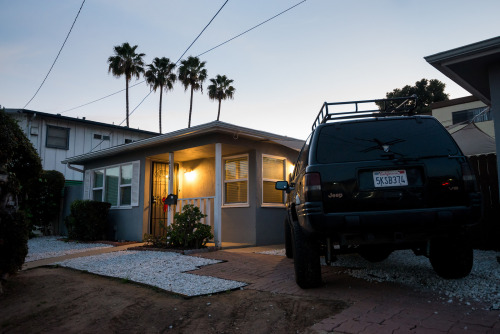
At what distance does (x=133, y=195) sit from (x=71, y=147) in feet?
28.5

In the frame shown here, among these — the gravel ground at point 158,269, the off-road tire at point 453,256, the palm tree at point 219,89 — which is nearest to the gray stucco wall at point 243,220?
the gravel ground at point 158,269

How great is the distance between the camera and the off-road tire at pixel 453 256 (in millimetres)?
3533

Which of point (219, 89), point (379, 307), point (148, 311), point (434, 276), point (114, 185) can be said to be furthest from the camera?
point (219, 89)

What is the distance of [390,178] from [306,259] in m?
1.29

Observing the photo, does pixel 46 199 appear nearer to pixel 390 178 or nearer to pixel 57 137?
pixel 57 137

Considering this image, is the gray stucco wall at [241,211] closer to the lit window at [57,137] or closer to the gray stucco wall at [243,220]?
the gray stucco wall at [243,220]

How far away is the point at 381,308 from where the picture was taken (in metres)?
3.10

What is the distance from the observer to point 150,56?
2500cm

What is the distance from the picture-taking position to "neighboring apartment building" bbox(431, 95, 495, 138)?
19219mm

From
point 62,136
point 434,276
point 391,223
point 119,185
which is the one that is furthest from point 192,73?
point 391,223

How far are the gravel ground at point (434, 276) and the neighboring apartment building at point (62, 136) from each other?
15432 millimetres

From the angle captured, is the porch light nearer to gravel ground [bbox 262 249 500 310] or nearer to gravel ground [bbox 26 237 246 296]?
gravel ground [bbox 26 237 246 296]

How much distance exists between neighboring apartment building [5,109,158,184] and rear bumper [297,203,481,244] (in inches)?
636

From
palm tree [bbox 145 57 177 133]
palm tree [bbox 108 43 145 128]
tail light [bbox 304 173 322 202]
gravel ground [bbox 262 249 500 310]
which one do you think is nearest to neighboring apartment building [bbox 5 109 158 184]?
palm tree [bbox 108 43 145 128]
